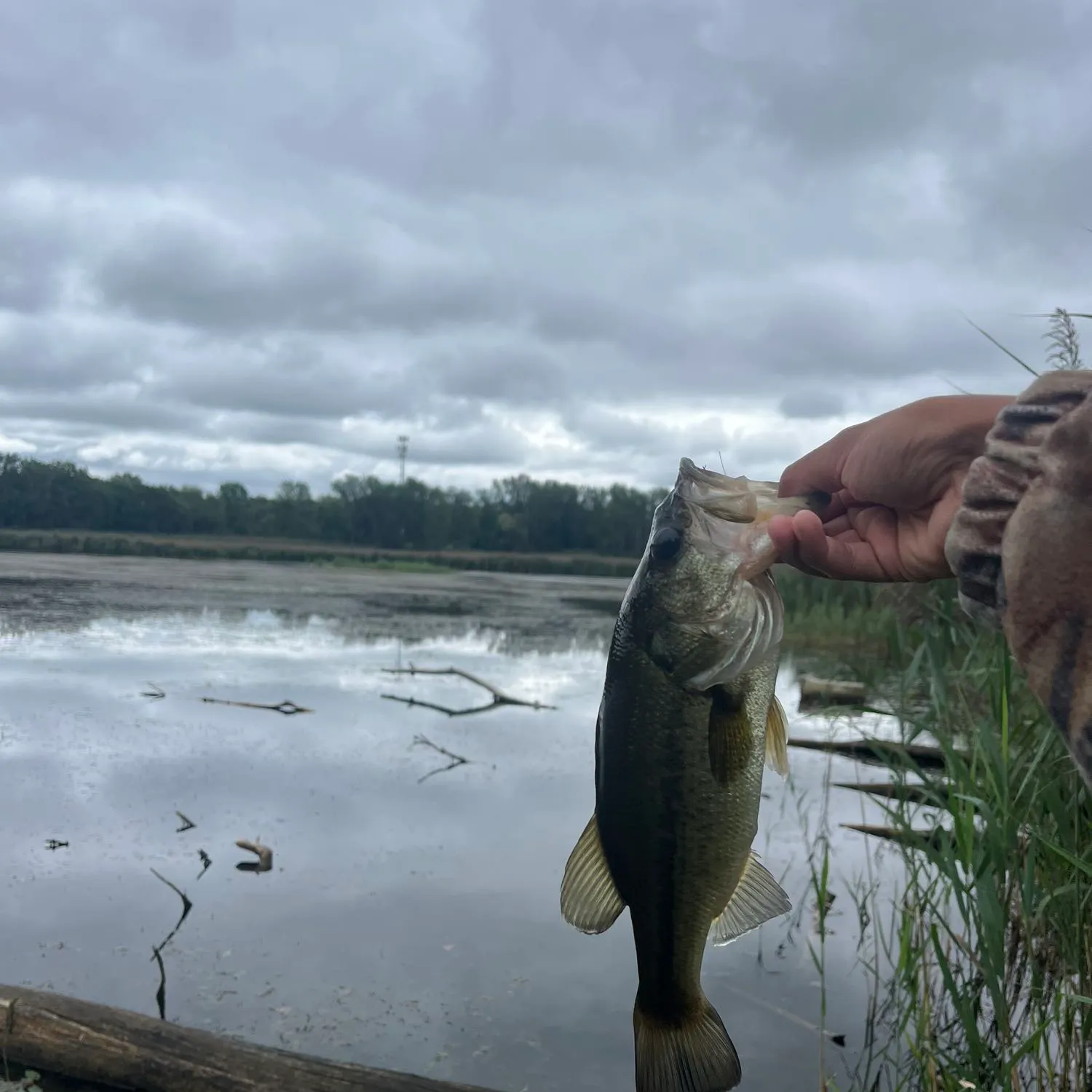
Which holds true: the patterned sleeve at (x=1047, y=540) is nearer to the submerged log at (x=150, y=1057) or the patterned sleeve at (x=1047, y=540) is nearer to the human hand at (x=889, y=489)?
the human hand at (x=889, y=489)

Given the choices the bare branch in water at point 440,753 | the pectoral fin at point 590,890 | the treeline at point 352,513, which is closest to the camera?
the pectoral fin at point 590,890

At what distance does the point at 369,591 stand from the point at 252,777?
2253 cm

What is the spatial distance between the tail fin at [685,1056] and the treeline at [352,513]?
35.9m

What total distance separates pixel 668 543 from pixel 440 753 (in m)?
6.80

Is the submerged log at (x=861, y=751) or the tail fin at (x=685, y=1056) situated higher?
the tail fin at (x=685, y=1056)

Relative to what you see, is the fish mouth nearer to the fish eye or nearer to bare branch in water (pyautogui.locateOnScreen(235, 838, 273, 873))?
the fish eye

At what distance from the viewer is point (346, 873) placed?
19.2ft

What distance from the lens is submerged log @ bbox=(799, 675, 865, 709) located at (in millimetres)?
10945

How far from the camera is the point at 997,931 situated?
316 centimetres

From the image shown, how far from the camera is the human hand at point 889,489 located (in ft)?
7.57

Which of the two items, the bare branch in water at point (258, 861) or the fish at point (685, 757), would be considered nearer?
the fish at point (685, 757)

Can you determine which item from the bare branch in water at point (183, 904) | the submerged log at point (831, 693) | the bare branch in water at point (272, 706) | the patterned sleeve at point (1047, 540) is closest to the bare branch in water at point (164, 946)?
the bare branch in water at point (183, 904)

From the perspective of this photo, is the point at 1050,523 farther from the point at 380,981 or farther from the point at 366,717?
the point at 366,717

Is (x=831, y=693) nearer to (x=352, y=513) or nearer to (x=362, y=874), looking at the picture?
(x=362, y=874)
